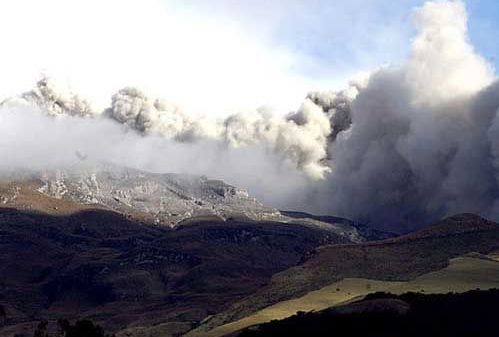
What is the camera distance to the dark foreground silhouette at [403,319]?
405ft

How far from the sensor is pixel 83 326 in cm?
13975

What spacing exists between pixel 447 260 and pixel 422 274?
11.0 m

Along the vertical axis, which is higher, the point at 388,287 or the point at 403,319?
the point at 388,287

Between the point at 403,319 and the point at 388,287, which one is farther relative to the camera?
the point at 388,287

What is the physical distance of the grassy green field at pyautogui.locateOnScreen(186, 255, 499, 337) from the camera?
15962cm

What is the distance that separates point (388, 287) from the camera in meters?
168

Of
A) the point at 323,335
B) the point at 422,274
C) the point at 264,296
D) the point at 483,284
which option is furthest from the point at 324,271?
the point at 323,335

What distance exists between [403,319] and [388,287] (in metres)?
38.0

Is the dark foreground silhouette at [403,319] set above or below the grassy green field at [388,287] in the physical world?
below

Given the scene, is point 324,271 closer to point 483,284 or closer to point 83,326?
point 483,284

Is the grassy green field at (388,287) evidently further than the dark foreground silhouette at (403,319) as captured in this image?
Yes

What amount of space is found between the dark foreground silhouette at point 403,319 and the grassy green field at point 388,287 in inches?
514

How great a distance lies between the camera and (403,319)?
12975cm

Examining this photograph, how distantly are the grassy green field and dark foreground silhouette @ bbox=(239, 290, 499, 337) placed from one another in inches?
514
